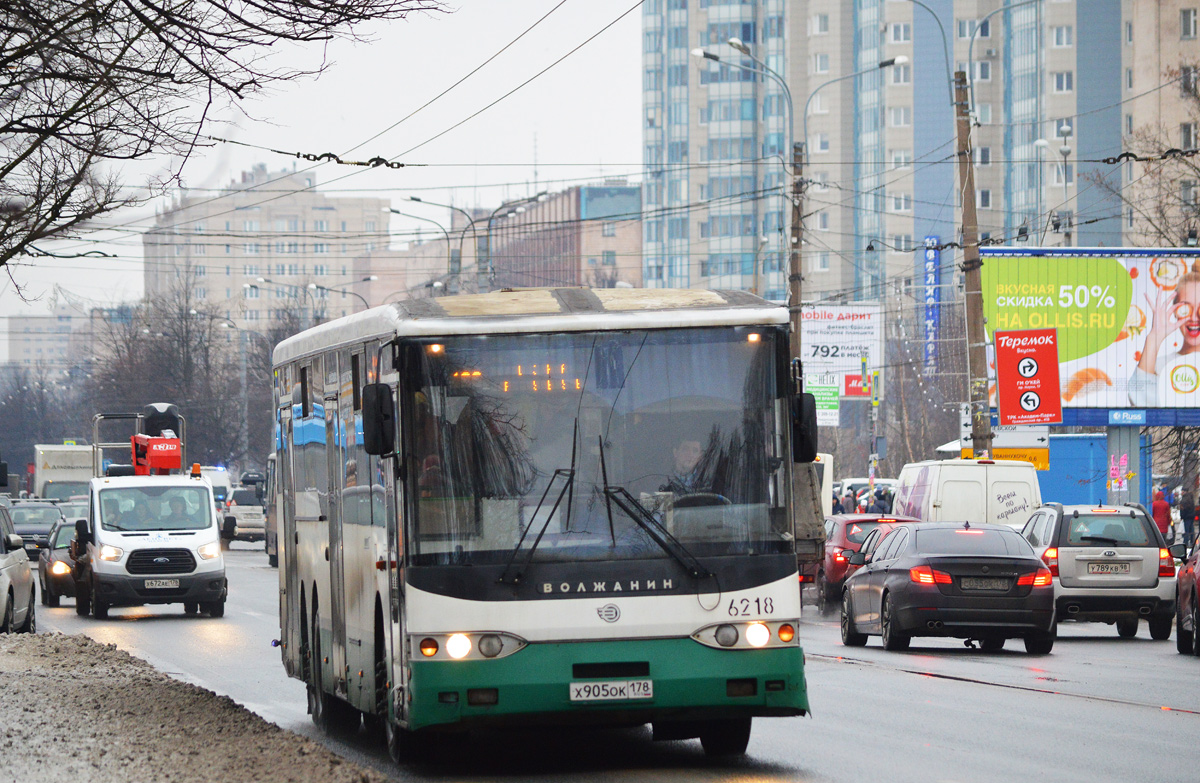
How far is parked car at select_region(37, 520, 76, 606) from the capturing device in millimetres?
31906

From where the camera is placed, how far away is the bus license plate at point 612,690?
9.95 m

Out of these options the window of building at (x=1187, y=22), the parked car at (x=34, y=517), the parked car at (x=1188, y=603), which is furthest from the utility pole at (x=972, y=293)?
the window of building at (x=1187, y=22)

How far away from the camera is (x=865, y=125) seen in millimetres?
131125

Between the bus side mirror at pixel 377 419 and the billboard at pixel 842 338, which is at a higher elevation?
the billboard at pixel 842 338

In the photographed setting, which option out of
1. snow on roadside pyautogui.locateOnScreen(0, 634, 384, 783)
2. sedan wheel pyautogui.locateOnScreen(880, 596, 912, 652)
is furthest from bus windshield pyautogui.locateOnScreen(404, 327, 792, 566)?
sedan wheel pyautogui.locateOnScreen(880, 596, 912, 652)

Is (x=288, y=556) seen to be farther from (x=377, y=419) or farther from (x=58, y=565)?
(x=58, y=565)

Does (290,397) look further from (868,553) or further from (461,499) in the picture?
(868,553)

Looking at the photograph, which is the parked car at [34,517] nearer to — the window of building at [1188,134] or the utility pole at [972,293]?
the utility pole at [972,293]

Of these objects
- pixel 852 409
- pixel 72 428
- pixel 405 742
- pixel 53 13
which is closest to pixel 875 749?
pixel 405 742

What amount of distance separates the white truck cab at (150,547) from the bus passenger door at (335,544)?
52.2 ft

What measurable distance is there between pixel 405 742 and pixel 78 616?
66.0ft

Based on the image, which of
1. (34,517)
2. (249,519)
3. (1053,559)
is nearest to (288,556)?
(1053,559)

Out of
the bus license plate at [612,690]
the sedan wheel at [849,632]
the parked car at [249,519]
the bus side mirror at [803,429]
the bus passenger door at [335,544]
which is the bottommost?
the parked car at [249,519]

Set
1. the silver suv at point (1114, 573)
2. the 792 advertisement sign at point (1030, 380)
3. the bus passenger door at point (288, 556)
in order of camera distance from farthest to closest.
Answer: the 792 advertisement sign at point (1030, 380), the silver suv at point (1114, 573), the bus passenger door at point (288, 556)
